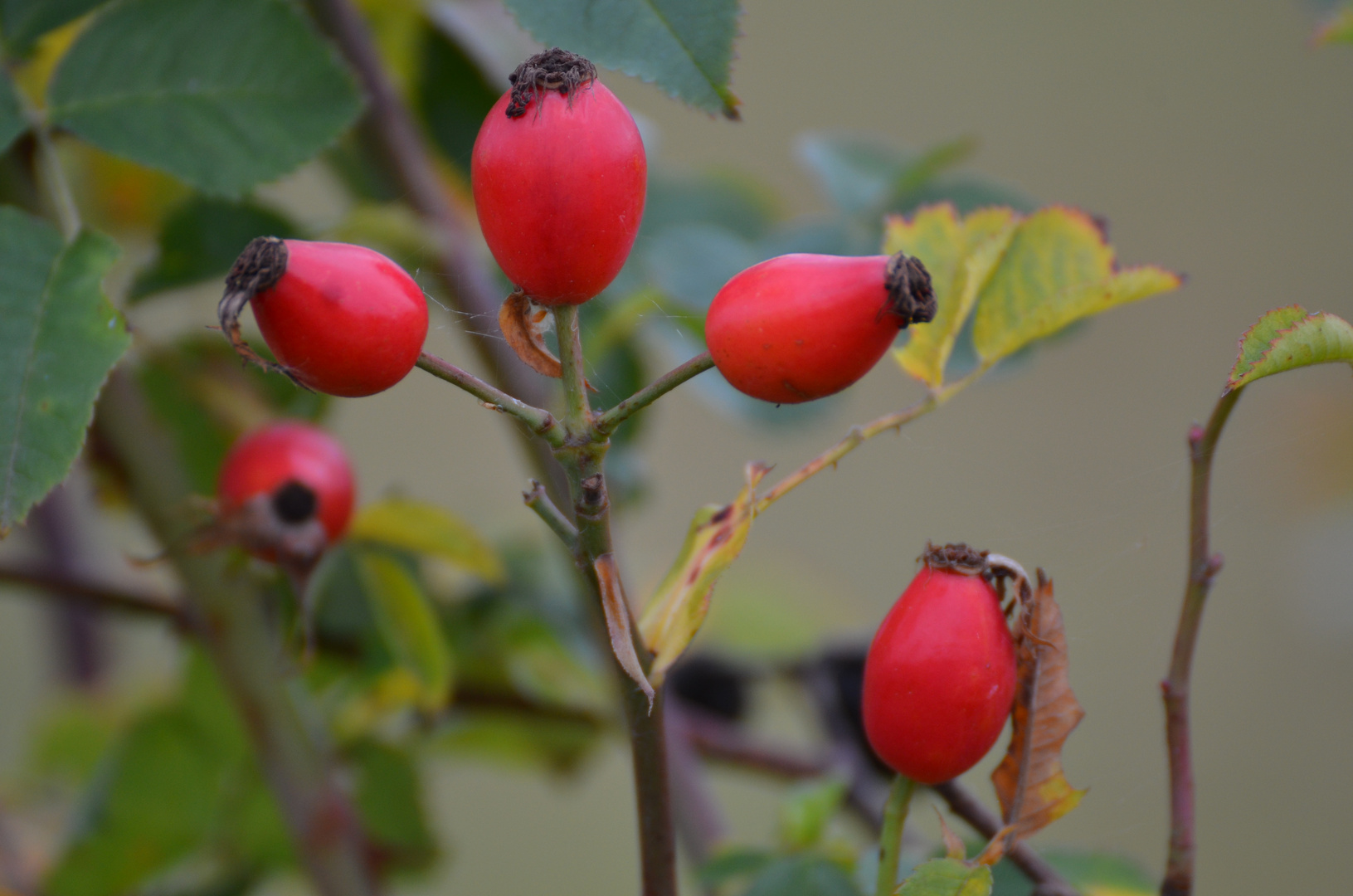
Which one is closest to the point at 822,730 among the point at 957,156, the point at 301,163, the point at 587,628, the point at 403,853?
the point at 587,628

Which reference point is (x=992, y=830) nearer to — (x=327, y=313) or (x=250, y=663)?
(x=327, y=313)

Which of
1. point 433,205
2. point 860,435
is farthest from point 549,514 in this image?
point 433,205

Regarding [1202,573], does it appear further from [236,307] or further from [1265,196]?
[1265,196]

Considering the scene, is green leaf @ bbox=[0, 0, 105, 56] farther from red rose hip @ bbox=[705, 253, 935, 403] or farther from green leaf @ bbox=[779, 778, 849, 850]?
green leaf @ bbox=[779, 778, 849, 850]

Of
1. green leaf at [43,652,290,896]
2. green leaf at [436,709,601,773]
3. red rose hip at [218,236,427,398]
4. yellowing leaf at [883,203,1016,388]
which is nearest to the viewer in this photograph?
red rose hip at [218,236,427,398]

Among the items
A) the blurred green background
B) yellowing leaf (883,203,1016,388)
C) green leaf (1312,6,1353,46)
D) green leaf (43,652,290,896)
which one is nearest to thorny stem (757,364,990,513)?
yellowing leaf (883,203,1016,388)

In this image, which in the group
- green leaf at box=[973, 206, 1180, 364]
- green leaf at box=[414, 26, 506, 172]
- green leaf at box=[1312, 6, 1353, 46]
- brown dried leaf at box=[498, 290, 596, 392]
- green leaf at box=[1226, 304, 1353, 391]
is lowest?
green leaf at box=[414, 26, 506, 172]

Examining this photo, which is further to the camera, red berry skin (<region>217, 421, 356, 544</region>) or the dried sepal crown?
red berry skin (<region>217, 421, 356, 544</region>)

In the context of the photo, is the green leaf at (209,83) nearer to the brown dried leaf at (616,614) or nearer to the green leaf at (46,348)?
the green leaf at (46,348)

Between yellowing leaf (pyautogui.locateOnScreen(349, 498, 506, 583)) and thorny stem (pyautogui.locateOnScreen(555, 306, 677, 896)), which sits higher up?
thorny stem (pyautogui.locateOnScreen(555, 306, 677, 896))
